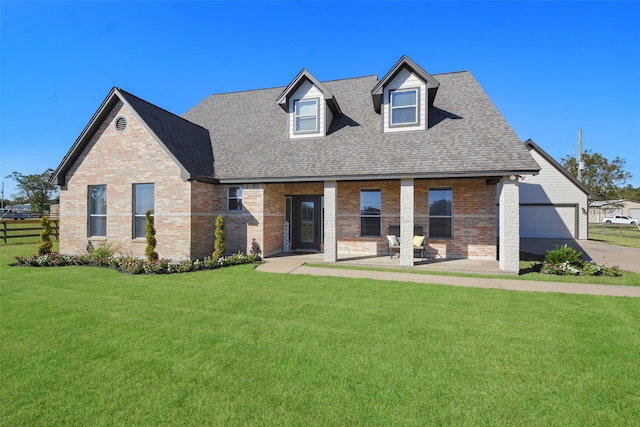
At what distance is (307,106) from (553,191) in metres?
18.5

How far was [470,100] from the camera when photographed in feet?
44.1

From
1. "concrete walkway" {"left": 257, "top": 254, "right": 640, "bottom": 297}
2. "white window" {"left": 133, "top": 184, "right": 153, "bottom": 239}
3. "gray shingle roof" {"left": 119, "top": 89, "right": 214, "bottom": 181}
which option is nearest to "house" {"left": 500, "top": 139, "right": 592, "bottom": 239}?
"concrete walkway" {"left": 257, "top": 254, "right": 640, "bottom": 297}

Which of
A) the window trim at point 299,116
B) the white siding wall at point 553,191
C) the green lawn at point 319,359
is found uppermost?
the window trim at point 299,116

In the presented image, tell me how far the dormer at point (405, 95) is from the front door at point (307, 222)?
16.0ft

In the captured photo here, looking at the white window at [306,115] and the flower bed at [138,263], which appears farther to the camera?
the white window at [306,115]

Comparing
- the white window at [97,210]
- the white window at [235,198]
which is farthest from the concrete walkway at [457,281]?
the white window at [97,210]

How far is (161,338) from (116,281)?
530cm

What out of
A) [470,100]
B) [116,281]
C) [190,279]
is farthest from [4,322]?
[470,100]

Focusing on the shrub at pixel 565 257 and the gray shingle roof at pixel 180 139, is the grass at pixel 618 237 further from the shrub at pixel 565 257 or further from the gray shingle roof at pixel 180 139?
the gray shingle roof at pixel 180 139

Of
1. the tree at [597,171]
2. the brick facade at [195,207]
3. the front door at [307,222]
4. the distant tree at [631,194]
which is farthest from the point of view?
the distant tree at [631,194]

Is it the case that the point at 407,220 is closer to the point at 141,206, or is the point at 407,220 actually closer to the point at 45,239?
the point at 141,206

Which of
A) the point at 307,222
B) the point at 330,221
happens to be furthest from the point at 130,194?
the point at 330,221

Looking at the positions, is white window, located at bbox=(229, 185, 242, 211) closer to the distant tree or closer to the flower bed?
the flower bed

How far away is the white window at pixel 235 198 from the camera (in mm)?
13275
